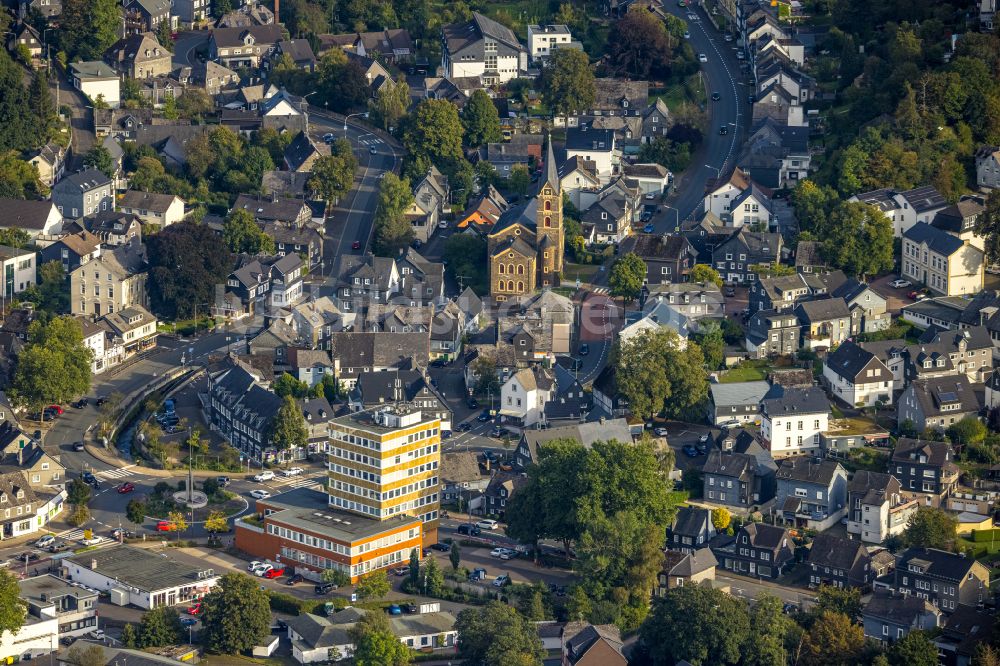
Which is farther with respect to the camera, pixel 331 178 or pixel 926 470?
pixel 331 178

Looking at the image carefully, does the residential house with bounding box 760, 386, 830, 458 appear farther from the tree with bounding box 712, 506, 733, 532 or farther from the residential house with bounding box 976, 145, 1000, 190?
the residential house with bounding box 976, 145, 1000, 190

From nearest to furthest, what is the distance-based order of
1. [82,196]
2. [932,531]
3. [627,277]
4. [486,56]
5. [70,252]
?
[932,531] → [627,277] → [70,252] → [82,196] → [486,56]

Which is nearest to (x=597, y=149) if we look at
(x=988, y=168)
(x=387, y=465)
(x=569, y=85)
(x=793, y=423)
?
(x=569, y=85)

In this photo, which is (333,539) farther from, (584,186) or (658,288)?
(584,186)

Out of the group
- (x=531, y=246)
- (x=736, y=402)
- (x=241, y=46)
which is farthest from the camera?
(x=241, y=46)

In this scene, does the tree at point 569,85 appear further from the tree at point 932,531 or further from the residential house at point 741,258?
the tree at point 932,531

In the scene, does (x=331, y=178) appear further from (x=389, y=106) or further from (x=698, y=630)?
(x=698, y=630)
